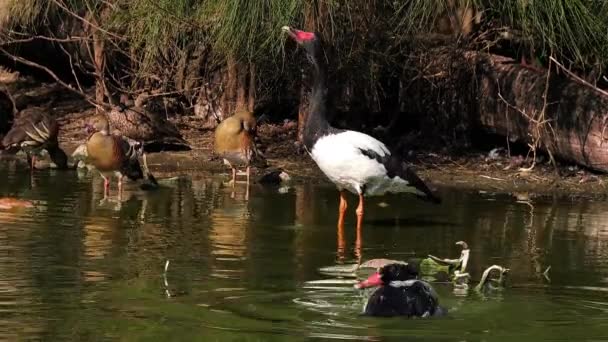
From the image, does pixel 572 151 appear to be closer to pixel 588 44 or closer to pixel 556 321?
pixel 588 44

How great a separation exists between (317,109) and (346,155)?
24.1 inches

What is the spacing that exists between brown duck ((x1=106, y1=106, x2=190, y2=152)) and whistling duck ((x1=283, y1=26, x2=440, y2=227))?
4.33 metres

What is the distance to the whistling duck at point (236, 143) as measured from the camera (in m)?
12.8

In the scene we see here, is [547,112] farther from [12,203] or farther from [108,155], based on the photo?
[12,203]

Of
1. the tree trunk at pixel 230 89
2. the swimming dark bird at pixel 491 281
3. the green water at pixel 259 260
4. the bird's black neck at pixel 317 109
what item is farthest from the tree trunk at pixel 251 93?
the swimming dark bird at pixel 491 281

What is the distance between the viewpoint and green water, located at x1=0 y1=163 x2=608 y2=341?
648 centimetres

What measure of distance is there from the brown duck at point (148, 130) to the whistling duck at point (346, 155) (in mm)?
4326

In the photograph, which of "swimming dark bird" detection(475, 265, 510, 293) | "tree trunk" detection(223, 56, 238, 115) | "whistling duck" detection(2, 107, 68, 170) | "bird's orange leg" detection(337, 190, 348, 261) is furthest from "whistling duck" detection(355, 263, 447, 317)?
"tree trunk" detection(223, 56, 238, 115)

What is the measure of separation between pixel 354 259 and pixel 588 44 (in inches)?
210

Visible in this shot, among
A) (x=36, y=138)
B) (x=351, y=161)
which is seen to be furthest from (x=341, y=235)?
(x=36, y=138)

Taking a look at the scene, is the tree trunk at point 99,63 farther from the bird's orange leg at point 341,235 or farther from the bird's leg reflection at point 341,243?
the bird's leg reflection at point 341,243

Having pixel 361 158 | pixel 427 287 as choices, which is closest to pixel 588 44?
pixel 361 158

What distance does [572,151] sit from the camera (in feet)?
44.6

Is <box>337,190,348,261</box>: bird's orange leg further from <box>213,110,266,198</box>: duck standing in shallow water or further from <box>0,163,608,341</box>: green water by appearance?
<box>213,110,266,198</box>: duck standing in shallow water
